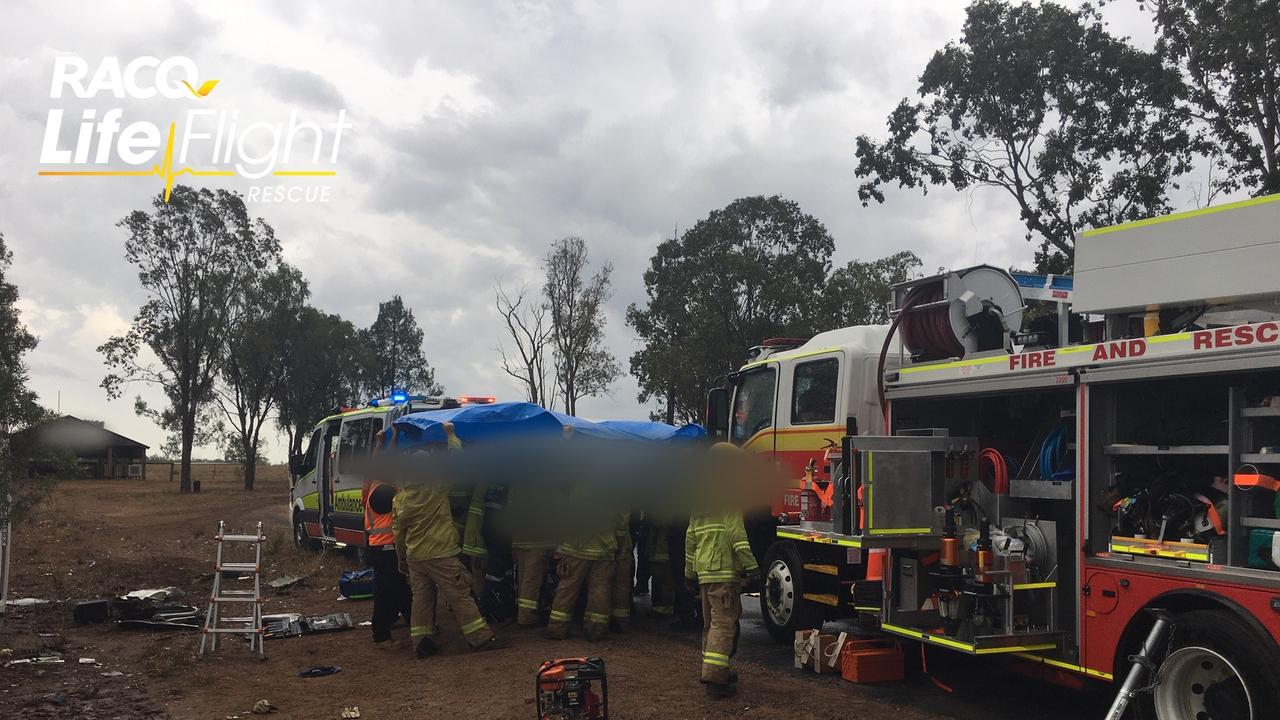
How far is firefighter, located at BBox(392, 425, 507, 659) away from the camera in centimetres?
945

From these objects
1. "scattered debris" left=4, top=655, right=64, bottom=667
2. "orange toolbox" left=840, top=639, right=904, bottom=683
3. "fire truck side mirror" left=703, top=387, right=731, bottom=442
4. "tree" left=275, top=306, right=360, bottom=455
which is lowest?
"scattered debris" left=4, top=655, right=64, bottom=667

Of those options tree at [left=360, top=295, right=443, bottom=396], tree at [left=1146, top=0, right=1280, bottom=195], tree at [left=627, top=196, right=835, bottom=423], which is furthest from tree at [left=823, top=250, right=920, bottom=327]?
tree at [left=360, top=295, right=443, bottom=396]

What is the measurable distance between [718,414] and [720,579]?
3.64m

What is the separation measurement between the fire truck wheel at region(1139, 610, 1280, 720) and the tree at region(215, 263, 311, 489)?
44.8 metres

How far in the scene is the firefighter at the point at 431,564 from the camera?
9453mm

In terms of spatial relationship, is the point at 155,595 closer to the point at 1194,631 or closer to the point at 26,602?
the point at 26,602

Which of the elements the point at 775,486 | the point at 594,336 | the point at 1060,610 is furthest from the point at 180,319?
the point at 1060,610

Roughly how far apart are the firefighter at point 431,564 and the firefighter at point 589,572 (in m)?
0.87

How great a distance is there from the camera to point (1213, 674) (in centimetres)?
579

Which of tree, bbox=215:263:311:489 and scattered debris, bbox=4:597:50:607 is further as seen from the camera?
tree, bbox=215:263:311:489

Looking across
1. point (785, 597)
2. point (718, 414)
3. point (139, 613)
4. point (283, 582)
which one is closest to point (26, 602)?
point (139, 613)

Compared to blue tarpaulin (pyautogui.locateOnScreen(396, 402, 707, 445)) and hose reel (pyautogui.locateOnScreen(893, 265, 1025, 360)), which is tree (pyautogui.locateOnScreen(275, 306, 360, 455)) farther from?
hose reel (pyautogui.locateOnScreen(893, 265, 1025, 360))

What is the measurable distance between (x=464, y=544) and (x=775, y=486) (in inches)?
135

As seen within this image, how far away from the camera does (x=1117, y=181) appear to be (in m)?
21.8
